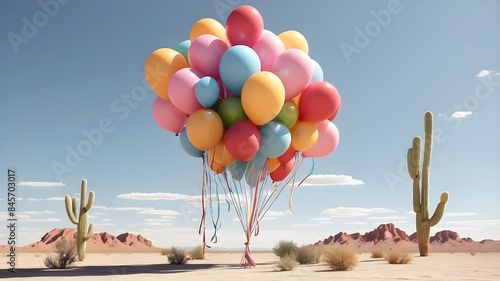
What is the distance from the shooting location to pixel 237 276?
10070 mm

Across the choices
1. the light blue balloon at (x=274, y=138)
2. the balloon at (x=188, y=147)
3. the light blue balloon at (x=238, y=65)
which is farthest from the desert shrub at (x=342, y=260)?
the light blue balloon at (x=238, y=65)

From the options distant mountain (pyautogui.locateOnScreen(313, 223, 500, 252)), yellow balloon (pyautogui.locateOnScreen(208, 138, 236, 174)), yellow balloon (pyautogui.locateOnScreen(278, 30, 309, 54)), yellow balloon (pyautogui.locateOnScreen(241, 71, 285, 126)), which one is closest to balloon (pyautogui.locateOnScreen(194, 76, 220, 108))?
yellow balloon (pyautogui.locateOnScreen(241, 71, 285, 126))

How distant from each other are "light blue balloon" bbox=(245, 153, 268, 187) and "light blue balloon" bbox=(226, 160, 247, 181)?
0.26 m

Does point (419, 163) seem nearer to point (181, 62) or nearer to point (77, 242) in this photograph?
point (181, 62)

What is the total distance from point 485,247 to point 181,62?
64030 millimetres

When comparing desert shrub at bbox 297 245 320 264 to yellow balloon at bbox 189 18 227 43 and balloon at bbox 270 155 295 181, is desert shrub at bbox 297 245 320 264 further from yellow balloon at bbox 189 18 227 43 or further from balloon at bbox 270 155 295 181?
yellow balloon at bbox 189 18 227 43

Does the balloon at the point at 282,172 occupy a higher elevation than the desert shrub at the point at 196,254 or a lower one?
higher

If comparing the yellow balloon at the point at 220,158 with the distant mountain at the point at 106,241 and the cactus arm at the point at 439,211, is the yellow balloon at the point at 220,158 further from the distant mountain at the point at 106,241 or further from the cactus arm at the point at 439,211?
the distant mountain at the point at 106,241

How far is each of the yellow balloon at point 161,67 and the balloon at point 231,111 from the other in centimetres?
164

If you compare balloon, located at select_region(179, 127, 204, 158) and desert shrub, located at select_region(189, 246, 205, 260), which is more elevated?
balloon, located at select_region(179, 127, 204, 158)

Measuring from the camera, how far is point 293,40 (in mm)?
12125

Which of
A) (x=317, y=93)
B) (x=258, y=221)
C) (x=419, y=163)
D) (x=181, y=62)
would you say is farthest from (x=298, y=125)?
(x=419, y=163)

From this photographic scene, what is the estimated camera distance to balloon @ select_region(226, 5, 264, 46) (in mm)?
10938

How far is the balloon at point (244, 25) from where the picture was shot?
1094 cm
